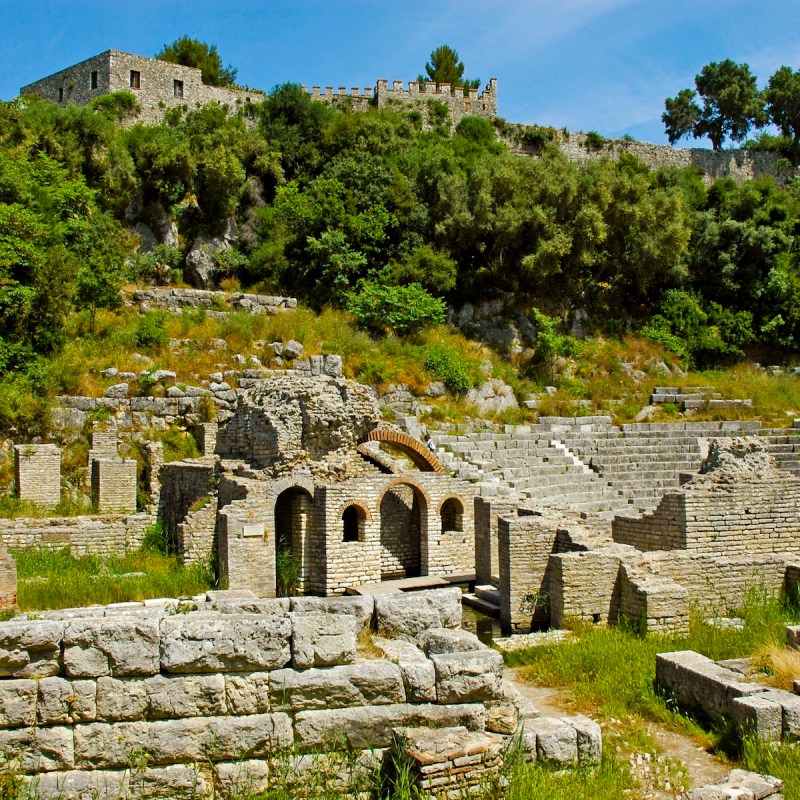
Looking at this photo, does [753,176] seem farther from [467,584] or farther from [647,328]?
[467,584]

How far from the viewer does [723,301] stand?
3181 centimetres

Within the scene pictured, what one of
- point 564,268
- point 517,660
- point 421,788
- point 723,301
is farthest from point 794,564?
point 723,301

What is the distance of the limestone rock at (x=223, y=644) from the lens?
15.1ft

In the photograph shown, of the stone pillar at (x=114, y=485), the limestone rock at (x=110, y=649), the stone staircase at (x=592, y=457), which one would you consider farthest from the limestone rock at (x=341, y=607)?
the stone pillar at (x=114, y=485)

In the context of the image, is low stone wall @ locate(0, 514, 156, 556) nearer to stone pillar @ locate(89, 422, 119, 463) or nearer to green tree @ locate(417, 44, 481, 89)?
stone pillar @ locate(89, 422, 119, 463)

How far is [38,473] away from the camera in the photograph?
16.8m

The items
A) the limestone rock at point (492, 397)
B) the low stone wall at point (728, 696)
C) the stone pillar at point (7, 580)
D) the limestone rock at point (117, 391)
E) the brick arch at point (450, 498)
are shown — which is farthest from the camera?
the limestone rock at point (492, 397)

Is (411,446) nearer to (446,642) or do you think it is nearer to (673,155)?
(446,642)

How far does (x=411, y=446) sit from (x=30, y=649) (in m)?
11.6

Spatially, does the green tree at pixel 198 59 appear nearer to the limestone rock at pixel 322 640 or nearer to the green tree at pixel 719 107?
the green tree at pixel 719 107

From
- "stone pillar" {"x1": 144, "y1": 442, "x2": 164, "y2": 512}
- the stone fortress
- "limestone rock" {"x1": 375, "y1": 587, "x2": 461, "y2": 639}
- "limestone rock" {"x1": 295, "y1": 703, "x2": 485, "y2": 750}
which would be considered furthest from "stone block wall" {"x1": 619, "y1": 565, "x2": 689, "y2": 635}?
the stone fortress

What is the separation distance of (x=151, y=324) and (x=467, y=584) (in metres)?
12.4

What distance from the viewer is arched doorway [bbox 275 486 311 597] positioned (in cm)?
1370

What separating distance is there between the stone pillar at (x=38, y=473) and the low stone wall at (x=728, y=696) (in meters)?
13.5
